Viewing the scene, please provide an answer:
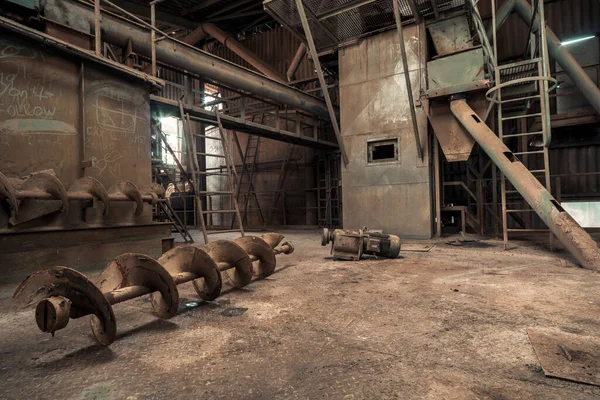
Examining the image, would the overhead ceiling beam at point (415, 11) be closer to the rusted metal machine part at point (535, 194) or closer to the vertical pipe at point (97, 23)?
the rusted metal machine part at point (535, 194)

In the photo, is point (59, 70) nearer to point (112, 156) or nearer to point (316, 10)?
point (112, 156)

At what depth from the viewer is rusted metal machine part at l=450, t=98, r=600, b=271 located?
4083 mm

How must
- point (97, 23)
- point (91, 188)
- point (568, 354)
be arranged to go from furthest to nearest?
point (97, 23) < point (91, 188) < point (568, 354)

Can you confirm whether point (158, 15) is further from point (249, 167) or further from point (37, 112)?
point (37, 112)

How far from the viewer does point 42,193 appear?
360 centimetres

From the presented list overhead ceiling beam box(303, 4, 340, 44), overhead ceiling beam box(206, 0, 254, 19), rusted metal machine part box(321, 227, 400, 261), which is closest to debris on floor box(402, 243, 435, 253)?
rusted metal machine part box(321, 227, 400, 261)

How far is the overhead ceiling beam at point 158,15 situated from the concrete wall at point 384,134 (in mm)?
7731

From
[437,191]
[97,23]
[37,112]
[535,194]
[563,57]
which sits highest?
[563,57]

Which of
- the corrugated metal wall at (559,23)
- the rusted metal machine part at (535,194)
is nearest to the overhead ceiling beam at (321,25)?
the rusted metal machine part at (535,194)

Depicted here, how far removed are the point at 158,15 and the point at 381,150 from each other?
33.8 feet

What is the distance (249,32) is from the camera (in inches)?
618

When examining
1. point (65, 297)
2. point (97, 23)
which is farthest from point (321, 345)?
point (97, 23)

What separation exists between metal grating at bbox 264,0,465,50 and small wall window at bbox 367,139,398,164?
2854 millimetres

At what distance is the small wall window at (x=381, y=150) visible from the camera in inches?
303
